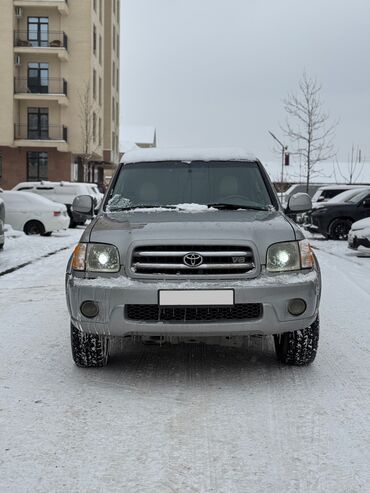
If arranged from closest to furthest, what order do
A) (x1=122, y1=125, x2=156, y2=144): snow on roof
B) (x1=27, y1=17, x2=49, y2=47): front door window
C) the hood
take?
1. the hood
2. (x1=27, y1=17, x2=49, y2=47): front door window
3. (x1=122, y1=125, x2=156, y2=144): snow on roof

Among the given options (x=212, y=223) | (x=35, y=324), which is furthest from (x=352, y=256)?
(x=212, y=223)

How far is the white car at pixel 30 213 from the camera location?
19.7 m

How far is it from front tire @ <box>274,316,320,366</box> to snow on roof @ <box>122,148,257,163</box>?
1.96 meters

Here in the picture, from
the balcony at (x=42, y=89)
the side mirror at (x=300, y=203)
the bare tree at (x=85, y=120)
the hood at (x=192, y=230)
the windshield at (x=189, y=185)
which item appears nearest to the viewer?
the hood at (x=192, y=230)

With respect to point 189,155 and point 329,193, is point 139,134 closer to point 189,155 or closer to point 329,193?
point 329,193

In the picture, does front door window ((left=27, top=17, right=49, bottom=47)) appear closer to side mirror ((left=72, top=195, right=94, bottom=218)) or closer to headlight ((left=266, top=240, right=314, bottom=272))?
side mirror ((left=72, top=195, right=94, bottom=218))

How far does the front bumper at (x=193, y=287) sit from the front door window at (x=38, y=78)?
1652 inches

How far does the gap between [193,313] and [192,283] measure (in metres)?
0.21

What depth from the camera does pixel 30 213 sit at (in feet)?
64.6

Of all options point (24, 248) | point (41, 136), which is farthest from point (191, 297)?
point (41, 136)

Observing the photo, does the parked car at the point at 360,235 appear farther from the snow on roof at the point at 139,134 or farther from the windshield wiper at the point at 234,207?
the snow on roof at the point at 139,134

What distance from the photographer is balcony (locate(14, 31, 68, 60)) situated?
4312cm

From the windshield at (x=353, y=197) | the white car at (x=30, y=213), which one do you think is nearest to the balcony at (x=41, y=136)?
the white car at (x=30, y=213)

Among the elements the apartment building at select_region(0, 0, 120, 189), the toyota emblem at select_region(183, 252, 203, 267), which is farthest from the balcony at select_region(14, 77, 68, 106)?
the toyota emblem at select_region(183, 252, 203, 267)
